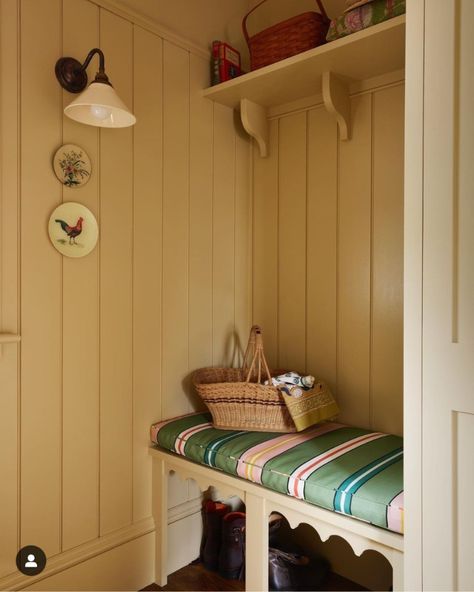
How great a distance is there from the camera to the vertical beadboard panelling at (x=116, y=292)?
191 centimetres

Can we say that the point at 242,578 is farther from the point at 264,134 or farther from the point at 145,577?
the point at 264,134

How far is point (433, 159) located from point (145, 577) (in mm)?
1879

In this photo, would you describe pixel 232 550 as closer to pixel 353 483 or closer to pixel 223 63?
pixel 353 483

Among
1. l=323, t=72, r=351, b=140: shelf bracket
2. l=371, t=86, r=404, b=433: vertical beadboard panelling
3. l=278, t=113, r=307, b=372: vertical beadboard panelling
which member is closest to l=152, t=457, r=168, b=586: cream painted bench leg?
l=278, t=113, r=307, b=372: vertical beadboard panelling

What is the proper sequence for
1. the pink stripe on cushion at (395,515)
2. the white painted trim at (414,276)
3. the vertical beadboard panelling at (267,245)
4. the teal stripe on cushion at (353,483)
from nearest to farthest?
the white painted trim at (414,276) < the pink stripe on cushion at (395,515) < the teal stripe on cushion at (353,483) < the vertical beadboard panelling at (267,245)

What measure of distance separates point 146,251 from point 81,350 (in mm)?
469

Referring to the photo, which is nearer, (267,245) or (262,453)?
(262,453)

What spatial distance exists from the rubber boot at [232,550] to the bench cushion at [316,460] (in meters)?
0.44

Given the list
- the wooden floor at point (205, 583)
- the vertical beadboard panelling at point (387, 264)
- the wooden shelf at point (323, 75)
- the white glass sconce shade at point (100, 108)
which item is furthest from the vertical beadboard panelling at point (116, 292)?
the vertical beadboard panelling at point (387, 264)

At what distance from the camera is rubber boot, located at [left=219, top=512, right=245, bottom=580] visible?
208 cm

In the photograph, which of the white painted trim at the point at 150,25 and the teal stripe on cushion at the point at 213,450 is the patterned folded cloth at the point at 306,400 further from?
the white painted trim at the point at 150,25

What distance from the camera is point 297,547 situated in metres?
2.29

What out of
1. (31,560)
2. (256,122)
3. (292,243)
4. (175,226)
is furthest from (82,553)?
(256,122)

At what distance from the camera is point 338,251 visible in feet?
7.10
